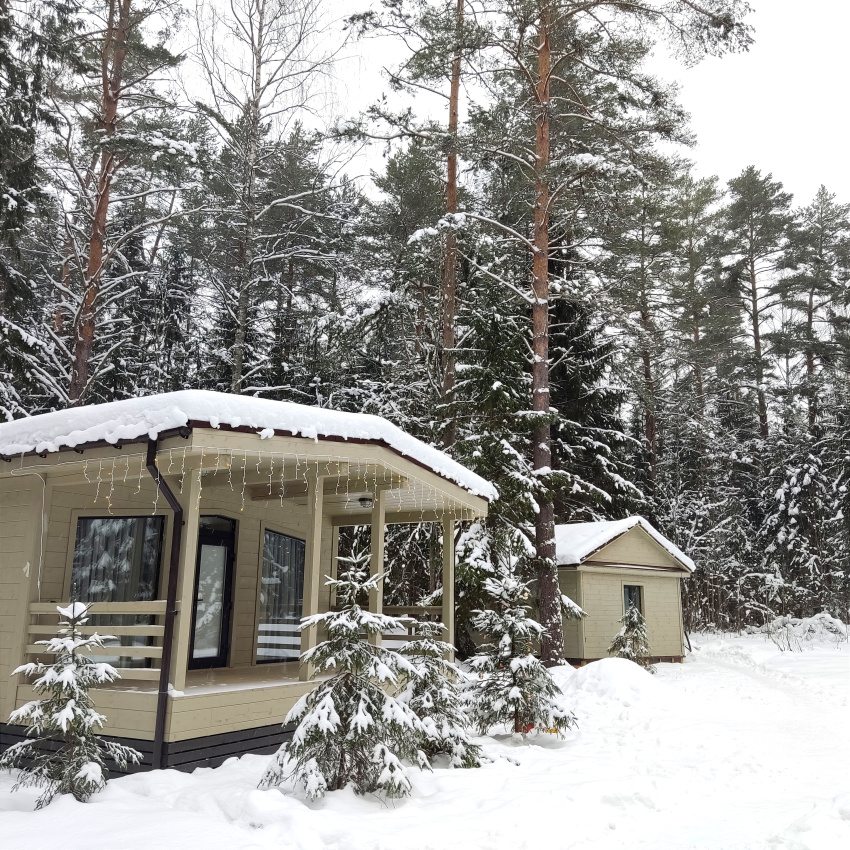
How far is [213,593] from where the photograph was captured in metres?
8.34

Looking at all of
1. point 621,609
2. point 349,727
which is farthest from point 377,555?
point 621,609

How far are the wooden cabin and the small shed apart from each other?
7.19 m

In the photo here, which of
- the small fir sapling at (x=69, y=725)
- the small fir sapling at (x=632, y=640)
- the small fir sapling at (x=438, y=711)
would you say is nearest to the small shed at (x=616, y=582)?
the small fir sapling at (x=632, y=640)

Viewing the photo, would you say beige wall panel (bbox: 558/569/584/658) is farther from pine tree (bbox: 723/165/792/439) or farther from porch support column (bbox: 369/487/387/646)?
pine tree (bbox: 723/165/792/439)

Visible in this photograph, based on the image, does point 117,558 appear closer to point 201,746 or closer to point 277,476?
point 277,476

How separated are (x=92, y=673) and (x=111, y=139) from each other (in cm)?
1018

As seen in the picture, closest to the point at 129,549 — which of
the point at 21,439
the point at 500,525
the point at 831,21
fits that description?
the point at 21,439

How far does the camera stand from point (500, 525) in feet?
41.5

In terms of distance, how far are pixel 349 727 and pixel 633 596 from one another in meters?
13.6

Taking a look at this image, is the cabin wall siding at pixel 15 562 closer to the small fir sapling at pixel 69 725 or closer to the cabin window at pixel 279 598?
the small fir sapling at pixel 69 725

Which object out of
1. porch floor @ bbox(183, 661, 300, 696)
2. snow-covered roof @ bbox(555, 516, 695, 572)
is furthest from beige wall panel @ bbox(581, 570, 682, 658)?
porch floor @ bbox(183, 661, 300, 696)

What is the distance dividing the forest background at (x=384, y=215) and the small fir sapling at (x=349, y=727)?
480cm

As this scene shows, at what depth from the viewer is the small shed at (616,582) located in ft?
51.5

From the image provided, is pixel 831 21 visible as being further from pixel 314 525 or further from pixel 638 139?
pixel 314 525
